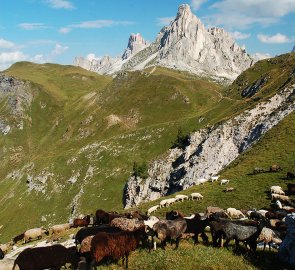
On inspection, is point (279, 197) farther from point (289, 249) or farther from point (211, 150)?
point (211, 150)

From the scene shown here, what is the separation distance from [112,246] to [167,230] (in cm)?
442

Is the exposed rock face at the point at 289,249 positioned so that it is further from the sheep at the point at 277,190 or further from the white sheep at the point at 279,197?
the sheep at the point at 277,190

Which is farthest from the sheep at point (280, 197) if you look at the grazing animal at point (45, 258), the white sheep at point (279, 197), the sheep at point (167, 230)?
the grazing animal at point (45, 258)

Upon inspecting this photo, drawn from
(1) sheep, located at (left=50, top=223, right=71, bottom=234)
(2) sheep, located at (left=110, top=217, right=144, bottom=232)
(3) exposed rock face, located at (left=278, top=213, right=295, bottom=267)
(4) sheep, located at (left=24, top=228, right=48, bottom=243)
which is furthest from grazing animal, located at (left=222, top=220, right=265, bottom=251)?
(4) sheep, located at (left=24, top=228, right=48, bottom=243)

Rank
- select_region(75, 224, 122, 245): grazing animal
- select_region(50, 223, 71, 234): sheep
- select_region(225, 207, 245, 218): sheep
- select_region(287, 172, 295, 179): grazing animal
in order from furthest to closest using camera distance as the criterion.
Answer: select_region(287, 172, 295, 179): grazing animal < select_region(50, 223, 71, 234): sheep < select_region(225, 207, 245, 218): sheep < select_region(75, 224, 122, 245): grazing animal

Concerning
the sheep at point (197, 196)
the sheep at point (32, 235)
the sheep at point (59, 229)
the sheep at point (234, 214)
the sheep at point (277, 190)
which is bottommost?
the sheep at point (32, 235)

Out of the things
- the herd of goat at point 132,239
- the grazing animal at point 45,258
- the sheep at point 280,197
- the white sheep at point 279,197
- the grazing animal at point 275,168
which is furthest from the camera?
the grazing animal at point 275,168

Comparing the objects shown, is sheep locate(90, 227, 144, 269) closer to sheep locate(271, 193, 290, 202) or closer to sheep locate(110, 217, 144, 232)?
sheep locate(110, 217, 144, 232)

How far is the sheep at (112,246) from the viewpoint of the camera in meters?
21.6

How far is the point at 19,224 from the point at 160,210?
104279mm

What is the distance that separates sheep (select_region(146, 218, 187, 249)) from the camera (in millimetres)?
24531

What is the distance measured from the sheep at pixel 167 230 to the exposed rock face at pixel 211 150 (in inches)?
3073

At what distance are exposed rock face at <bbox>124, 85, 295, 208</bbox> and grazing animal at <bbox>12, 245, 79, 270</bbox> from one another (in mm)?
83457

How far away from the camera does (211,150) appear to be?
114m
